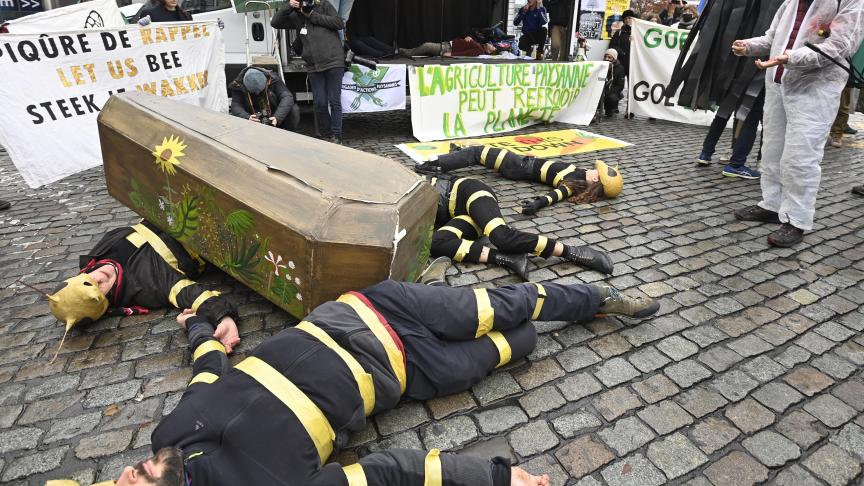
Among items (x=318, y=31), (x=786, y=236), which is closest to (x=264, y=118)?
(x=318, y=31)

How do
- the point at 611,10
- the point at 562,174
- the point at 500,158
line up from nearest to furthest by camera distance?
the point at 562,174, the point at 500,158, the point at 611,10

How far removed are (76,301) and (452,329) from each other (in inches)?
→ 75.6

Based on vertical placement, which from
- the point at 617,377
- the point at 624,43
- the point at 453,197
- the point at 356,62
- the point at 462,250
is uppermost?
the point at 624,43

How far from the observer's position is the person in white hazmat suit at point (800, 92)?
329cm

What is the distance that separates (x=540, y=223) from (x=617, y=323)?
57.2 inches

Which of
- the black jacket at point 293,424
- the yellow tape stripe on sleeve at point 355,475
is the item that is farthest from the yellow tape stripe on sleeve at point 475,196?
the yellow tape stripe on sleeve at point 355,475

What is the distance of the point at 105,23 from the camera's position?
25.6ft

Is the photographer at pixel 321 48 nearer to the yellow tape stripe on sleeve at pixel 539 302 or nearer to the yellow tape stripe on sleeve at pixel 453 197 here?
the yellow tape stripe on sleeve at pixel 453 197

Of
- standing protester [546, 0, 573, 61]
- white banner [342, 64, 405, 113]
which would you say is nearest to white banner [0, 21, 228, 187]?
white banner [342, 64, 405, 113]

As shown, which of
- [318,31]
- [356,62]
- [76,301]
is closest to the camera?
[76,301]

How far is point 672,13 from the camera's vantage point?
1181cm

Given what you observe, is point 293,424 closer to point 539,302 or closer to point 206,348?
point 206,348

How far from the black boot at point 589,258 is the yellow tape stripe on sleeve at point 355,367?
190 centimetres

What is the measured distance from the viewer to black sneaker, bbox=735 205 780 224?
13.5 feet
